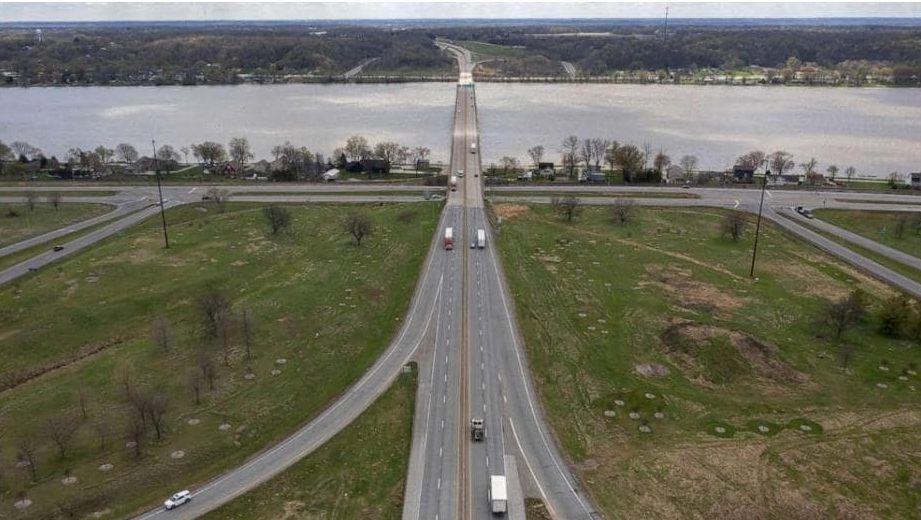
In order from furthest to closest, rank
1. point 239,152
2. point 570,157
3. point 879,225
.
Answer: point 239,152 < point 570,157 < point 879,225

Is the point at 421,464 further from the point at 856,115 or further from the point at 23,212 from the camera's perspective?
the point at 856,115

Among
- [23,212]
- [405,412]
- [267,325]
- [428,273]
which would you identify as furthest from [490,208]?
[23,212]

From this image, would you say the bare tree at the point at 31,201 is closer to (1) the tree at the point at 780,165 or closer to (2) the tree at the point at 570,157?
(2) the tree at the point at 570,157

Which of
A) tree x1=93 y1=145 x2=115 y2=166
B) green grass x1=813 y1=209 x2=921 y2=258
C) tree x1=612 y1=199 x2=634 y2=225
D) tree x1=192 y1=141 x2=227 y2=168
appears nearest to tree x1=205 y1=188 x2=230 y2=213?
tree x1=192 y1=141 x2=227 y2=168

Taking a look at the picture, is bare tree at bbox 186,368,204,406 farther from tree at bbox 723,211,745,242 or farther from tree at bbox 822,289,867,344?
tree at bbox 723,211,745,242

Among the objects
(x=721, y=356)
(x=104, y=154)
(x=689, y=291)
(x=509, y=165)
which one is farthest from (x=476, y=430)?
(x=104, y=154)

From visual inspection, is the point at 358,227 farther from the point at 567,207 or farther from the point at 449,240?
the point at 567,207
